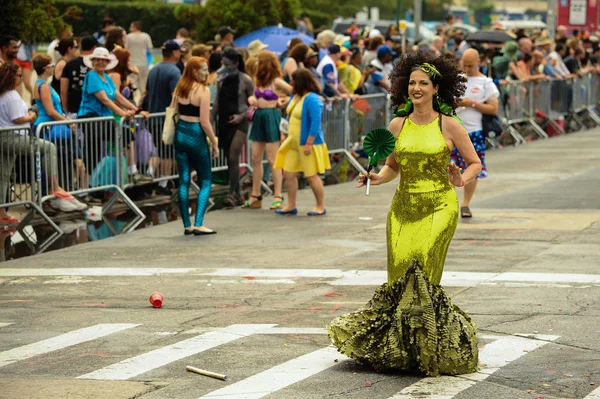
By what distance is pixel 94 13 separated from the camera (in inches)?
1929

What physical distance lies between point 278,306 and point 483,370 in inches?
101

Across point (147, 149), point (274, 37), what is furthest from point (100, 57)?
point (274, 37)

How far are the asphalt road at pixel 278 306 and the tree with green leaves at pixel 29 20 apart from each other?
369 centimetres

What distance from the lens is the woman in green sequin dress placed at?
313 inches

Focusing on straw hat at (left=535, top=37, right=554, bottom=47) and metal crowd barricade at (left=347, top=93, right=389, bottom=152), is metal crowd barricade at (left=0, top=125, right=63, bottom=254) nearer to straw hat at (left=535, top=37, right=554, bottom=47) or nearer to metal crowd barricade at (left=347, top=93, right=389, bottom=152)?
metal crowd barricade at (left=347, top=93, right=389, bottom=152)

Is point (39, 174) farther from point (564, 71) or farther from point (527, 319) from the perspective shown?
point (564, 71)

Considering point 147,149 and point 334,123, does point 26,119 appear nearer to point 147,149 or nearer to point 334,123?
point 147,149

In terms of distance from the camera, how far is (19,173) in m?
14.6

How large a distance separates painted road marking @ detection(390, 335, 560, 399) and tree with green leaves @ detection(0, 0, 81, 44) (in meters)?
9.92

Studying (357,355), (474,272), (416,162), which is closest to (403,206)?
(416,162)

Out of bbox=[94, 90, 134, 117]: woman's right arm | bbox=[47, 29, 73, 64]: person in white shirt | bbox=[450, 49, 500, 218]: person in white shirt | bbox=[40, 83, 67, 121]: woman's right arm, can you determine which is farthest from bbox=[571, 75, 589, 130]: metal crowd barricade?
bbox=[40, 83, 67, 121]: woman's right arm

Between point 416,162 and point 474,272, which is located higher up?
point 416,162

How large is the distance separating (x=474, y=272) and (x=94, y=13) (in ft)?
128

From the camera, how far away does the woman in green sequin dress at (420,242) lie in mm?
7961
